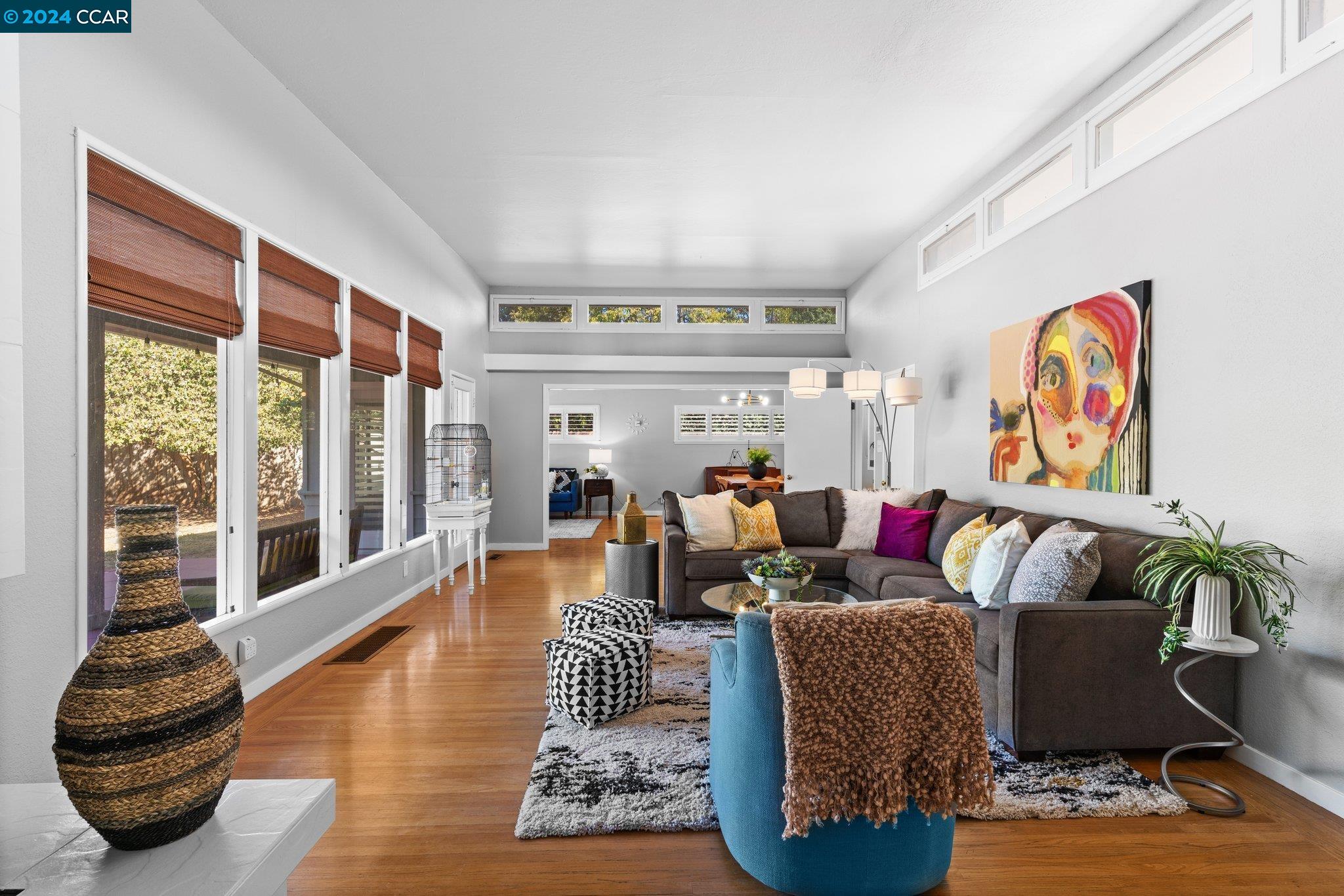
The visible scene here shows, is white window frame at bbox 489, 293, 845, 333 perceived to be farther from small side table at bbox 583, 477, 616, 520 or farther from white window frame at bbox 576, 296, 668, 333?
small side table at bbox 583, 477, 616, 520

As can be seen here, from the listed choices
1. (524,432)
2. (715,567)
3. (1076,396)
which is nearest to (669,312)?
(524,432)

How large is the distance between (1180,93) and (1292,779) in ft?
9.29

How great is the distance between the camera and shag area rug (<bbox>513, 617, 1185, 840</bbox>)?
218 cm

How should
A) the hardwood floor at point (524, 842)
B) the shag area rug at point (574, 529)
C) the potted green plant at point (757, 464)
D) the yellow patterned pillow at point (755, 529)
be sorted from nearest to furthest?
the hardwood floor at point (524, 842) < the yellow patterned pillow at point (755, 529) < the shag area rug at point (574, 529) < the potted green plant at point (757, 464)

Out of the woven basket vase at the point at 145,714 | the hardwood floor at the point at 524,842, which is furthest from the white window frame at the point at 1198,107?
the woven basket vase at the point at 145,714

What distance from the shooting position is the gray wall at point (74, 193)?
2086mm

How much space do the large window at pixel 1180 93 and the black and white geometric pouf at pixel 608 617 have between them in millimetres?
3330

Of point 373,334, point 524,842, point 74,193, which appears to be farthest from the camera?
point 373,334

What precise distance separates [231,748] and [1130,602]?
2.94 m

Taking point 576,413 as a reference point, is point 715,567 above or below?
below

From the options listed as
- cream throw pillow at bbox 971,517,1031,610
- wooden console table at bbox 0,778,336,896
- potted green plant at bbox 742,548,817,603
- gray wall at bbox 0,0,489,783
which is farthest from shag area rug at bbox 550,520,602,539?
wooden console table at bbox 0,778,336,896

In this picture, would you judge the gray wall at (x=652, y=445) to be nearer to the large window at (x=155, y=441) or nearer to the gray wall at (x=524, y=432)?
the gray wall at (x=524, y=432)

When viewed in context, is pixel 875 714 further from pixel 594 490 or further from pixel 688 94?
pixel 594 490

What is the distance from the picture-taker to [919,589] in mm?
3600
